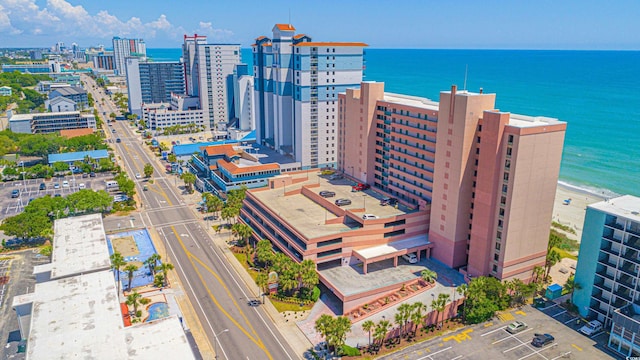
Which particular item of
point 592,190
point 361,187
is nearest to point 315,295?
point 361,187

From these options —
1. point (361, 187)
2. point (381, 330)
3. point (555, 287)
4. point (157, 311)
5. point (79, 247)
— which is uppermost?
point (361, 187)

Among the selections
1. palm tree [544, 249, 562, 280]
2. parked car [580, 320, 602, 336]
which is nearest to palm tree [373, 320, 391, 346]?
parked car [580, 320, 602, 336]

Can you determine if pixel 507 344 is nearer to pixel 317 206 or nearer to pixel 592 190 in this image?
pixel 317 206

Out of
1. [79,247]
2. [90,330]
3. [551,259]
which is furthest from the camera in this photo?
[551,259]

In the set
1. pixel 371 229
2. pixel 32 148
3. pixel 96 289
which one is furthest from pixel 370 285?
pixel 32 148

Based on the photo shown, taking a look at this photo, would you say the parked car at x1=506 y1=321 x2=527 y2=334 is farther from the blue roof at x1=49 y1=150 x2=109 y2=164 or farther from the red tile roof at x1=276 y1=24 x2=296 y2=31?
the blue roof at x1=49 y1=150 x2=109 y2=164

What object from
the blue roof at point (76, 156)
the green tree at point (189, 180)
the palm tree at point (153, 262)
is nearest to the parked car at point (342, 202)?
the palm tree at point (153, 262)

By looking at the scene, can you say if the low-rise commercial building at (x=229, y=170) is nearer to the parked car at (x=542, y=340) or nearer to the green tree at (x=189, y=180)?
the green tree at (x=189, y=180)
